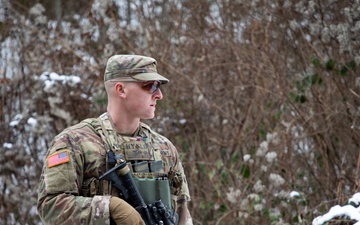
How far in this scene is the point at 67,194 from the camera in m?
3.21

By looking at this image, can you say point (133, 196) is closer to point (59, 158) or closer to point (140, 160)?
point (140, 160)

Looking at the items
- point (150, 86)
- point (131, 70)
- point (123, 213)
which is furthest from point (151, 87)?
point (123, 213)

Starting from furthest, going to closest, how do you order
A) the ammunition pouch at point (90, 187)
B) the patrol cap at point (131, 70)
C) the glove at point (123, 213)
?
1. the patrol cap at point (131, 70)
2. the ammunition pouch at point (90, 187)
3. the glove at point (123, 213)

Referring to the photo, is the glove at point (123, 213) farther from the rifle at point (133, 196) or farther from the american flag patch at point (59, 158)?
the american flag patch at point (59, 158)

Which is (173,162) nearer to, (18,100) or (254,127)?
(254,127)

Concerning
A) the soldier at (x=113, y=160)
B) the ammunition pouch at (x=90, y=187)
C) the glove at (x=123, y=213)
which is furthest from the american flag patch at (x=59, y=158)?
the glove at (x=123, y=213)

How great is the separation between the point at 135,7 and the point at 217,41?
102 centimetres

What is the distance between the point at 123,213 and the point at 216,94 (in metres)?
4.96

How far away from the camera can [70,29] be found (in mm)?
8352

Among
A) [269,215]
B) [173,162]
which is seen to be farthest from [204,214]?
[173,162]

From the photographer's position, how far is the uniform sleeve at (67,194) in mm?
3164

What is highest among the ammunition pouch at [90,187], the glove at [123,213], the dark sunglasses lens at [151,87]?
the dark sunglasses lens at [151,87]

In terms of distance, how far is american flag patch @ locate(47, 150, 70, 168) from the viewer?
3230 millimetres

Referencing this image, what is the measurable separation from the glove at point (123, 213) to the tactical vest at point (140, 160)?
133 millimetres
